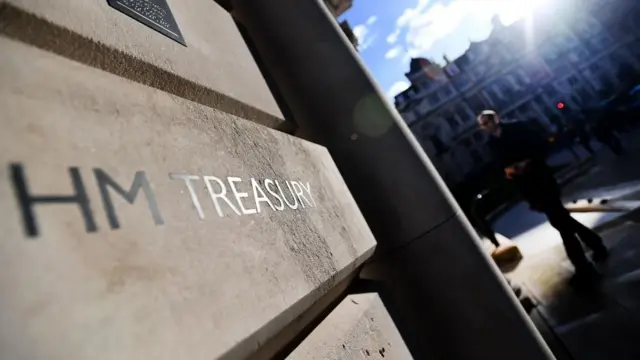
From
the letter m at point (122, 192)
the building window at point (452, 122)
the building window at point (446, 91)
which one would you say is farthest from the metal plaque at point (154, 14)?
the building window at point (446, 91)

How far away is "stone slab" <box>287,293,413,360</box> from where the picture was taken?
51.6 inches

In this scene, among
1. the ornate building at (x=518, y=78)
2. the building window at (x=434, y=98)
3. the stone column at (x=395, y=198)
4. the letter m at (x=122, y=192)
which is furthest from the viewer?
the building window at (x=434, y=98)

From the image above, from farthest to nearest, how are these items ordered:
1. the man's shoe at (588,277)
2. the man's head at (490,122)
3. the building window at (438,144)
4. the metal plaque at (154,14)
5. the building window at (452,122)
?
the building window at (452,122) → the building window at (438,144) → the man's head at (490,122) → the man's shoe at (588,277) → the metal plaque at (154,14)

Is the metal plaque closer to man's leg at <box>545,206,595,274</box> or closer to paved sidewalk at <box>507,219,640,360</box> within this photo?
paved sidewalk at <box>507,219,640,360</box>

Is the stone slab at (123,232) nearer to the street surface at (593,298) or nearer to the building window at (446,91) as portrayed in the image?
the street surface at (593,298)

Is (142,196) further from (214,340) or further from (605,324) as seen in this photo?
(605,324)

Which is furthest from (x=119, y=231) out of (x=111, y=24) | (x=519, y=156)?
(x=519, y=156)

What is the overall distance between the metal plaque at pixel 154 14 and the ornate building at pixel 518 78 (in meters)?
48.5

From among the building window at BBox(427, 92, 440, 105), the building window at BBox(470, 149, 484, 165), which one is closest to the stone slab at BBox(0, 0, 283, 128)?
the building window at BBox(470, 149, 484, 165)

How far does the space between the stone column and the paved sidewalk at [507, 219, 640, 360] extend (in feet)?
3.67

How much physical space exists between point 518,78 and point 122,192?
58.9 metres

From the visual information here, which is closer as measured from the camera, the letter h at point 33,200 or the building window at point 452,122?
the letter h at point 33,200

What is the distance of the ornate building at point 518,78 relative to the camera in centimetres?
4934

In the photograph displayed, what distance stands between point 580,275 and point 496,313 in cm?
225
